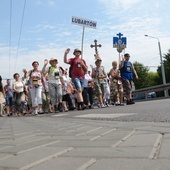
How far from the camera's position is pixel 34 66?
10547 mm

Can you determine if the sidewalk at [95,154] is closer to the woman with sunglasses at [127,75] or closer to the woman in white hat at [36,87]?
the woman in white hat at [36,87]

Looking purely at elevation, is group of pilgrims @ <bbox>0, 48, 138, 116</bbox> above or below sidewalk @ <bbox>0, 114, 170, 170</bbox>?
above

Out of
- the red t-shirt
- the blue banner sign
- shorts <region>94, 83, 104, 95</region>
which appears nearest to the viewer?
the red t-shirt

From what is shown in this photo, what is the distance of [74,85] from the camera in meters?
9.87

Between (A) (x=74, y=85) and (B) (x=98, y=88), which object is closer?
(A) (x=74, y=85)

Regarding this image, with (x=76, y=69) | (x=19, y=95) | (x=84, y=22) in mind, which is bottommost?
(x=19, y=95)

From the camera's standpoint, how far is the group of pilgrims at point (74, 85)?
9914 millimetres

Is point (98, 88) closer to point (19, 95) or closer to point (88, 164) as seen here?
point (19, 95)

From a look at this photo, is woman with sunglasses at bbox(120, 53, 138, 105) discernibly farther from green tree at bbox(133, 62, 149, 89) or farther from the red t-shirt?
green tree at bbox(133, 62, 149, 89)

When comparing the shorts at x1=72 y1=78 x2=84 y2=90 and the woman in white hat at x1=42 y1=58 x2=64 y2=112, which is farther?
the woman in white hat at x1=42 y1=58 x2=64 y2=112

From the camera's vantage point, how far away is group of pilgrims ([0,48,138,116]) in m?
9.91

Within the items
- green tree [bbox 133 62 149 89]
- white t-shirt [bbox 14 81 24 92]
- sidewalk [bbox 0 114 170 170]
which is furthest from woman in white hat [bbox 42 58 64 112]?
green tree [bbox 133 62 149 89]

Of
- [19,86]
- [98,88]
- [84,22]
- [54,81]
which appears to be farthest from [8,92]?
[84,22]

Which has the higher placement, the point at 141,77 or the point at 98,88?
the point at 141,77
